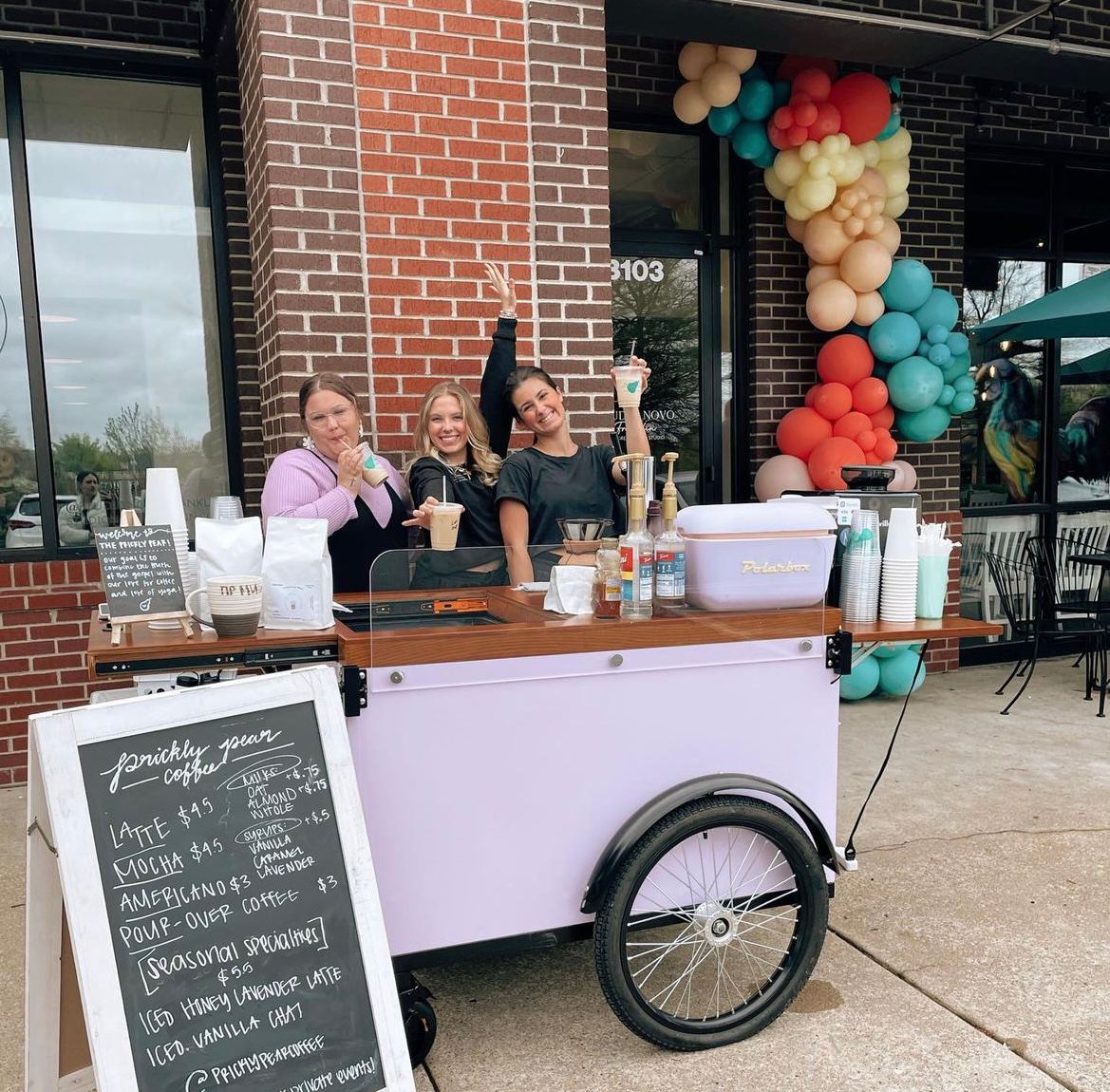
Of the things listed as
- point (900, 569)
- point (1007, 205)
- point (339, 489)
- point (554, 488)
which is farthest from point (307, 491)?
point (1007, 205)

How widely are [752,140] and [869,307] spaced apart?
1.09 meters

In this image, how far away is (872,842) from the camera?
3602mm

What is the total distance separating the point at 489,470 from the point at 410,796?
1396 millimetres

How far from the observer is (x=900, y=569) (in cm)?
258

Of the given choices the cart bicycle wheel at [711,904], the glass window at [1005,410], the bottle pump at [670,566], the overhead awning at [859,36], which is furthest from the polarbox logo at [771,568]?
the glass window at [1005,410]

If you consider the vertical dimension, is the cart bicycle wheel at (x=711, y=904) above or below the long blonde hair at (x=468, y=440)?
below

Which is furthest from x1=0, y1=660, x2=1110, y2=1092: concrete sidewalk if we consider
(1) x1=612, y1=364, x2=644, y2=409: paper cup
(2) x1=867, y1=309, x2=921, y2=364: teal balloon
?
(2) x1=867, y1=309, x2=921, y2=364: teal balloon

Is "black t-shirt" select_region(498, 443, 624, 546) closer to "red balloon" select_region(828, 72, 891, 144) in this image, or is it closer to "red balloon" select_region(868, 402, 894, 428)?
"red balloon" select_region(868, 402, 894, 428)

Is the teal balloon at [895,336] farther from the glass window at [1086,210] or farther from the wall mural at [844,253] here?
the glass window at [1086,210]

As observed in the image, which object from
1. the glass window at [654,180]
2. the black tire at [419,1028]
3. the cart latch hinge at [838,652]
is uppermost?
the glass window at [654,180]

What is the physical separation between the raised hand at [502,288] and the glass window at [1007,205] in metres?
3.99

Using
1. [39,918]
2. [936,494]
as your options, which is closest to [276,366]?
[39,918]

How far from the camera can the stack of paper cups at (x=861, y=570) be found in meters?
2.59

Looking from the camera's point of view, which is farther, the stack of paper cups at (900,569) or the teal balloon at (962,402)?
the teal balloon at (962,402)
